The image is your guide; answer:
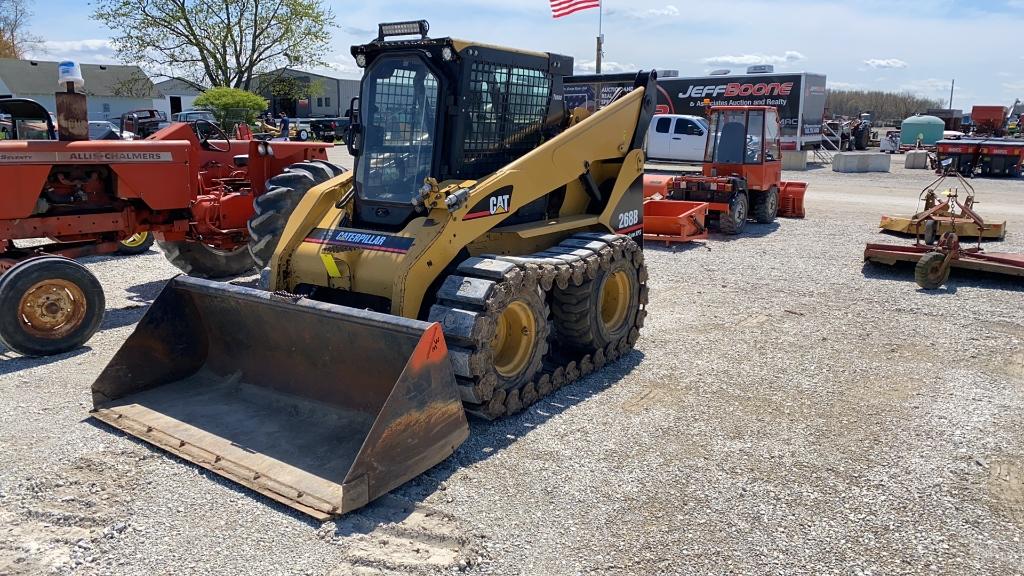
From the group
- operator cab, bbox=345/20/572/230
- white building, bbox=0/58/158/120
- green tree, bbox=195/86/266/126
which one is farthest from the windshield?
white building, bbox=0/58/158/120

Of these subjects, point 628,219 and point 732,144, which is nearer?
point 628,219

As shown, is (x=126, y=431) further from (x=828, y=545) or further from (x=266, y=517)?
(x=828, y=545)

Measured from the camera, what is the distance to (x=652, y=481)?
4602mm

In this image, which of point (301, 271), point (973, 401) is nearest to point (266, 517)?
point (301, 271)


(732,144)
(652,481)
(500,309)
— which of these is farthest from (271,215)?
(732,144)

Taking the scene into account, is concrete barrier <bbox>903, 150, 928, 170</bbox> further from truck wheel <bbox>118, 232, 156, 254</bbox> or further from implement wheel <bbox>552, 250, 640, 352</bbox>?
truck wheel <bbox>118, 232, 156, 254</bbox>

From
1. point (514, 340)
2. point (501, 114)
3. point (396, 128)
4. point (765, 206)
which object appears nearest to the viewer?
point (514, 340)

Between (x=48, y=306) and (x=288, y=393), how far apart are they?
287 centimetres

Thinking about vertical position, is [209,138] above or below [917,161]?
below

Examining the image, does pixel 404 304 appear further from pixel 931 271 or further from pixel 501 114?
pixel 931 271

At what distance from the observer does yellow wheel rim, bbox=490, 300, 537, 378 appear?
5.55 m

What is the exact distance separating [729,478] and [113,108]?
178 ft

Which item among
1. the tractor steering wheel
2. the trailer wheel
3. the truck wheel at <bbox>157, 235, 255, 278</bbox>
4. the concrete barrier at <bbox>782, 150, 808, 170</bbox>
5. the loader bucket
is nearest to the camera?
the loader bucket

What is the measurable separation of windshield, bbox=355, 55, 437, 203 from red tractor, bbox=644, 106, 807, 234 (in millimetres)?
9204
